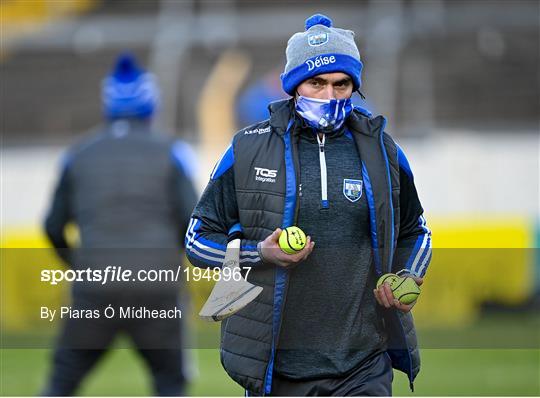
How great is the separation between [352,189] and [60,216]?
2.79 metres

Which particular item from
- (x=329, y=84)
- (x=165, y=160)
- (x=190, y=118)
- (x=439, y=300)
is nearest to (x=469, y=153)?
(x=439, y=300)

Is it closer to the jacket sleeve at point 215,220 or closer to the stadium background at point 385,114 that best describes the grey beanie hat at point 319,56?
the jacket sleeve at point 215,220

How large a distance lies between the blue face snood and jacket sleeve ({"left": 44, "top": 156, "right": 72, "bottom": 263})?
103 inches

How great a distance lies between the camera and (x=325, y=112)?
3998 millimetres

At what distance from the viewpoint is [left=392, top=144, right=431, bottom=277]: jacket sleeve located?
4.13 metres

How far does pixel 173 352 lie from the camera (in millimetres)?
6238

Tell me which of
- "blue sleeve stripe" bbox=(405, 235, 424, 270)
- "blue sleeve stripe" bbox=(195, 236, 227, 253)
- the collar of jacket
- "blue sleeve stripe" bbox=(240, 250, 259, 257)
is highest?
the collar of jacket

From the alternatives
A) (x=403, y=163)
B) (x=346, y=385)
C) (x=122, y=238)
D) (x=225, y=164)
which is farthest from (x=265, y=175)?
(x=122, y=238)

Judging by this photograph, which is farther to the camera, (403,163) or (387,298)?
(403,163)

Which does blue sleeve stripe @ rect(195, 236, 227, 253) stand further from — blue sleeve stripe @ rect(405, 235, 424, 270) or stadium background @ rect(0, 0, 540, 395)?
stadium background @ rect(0, 0, 540, 395)

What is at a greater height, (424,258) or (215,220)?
(215,220)

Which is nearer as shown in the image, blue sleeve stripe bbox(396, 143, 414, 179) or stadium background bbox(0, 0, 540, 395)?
blue sleeve stripe bbox(396, 143, 414, 179)

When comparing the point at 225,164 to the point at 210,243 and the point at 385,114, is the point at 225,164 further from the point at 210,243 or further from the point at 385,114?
the point at 385,114
